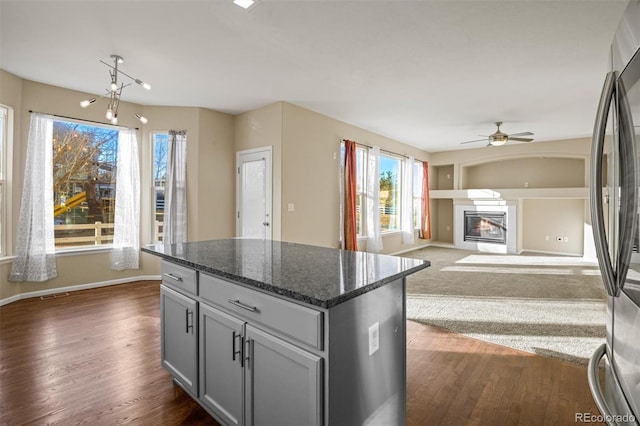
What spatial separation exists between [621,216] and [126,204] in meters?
5.39

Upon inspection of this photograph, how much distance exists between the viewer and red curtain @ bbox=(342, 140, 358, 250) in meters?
5.70

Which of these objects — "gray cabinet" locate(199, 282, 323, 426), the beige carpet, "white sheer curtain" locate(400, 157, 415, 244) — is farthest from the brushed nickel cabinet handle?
"white sheer curtain" locate(400, 157, 415, 244)

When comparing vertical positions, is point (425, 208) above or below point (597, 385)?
above

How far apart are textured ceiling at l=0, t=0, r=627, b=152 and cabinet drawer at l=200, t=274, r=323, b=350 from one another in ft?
7.01

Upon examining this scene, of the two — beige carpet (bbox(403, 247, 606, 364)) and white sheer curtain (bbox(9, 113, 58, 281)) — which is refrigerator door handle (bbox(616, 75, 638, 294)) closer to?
beige carpet (bbox(403, 247, 606, 364))

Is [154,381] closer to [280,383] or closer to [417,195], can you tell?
[280,383]

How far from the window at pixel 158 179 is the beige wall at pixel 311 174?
1.99 meters

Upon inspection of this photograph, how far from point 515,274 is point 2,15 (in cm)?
720

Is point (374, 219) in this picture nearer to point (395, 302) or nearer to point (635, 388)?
point (395, 302)

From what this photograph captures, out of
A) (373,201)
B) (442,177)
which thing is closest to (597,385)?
(373,201)

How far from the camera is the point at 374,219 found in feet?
21.4

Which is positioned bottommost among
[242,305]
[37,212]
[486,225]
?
[242,305]

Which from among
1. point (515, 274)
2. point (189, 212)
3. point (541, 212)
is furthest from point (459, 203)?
point (189, 212)

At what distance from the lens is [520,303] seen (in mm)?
3928
